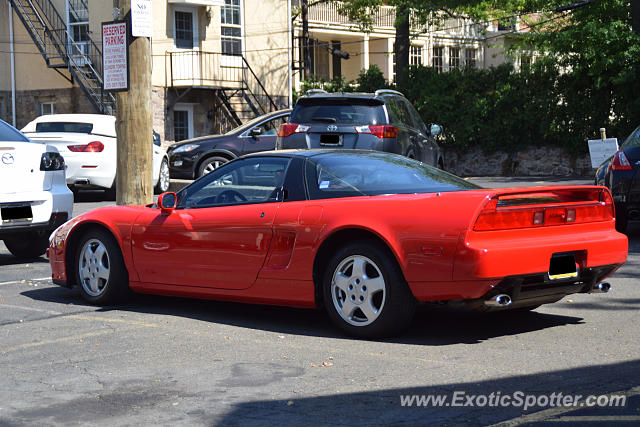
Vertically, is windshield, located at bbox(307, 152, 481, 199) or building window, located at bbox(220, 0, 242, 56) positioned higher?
building window, located at bbox(220, 0, 242, 56)

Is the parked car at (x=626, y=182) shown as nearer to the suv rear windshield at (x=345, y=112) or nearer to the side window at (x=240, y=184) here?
the suv rear windshield at (x=345, y=112)

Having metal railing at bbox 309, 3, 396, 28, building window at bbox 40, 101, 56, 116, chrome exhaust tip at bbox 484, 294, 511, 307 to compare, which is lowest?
chrome exhaust tip at bbox 484, 294, 511, 307

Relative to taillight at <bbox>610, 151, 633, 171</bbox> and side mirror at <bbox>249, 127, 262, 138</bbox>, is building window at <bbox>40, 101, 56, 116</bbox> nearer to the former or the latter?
side mirror at <bbox>249, 127, 262, 138</bbox>

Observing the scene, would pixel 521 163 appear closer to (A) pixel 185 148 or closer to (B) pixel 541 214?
(A) pixel 185 148

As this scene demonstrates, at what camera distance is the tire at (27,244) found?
438 inches

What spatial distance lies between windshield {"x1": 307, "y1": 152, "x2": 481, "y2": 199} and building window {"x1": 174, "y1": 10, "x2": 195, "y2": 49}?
27.3 metres

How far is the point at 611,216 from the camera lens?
691 cm

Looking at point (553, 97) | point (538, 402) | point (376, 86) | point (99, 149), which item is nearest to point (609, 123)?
point (553, 97)

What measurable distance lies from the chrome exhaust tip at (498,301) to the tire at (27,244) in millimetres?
6410

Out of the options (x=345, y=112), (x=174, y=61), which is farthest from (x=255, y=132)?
(x=174, y=61)

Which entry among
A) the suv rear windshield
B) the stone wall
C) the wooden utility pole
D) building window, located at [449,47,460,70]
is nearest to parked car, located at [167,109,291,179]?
the suv rear windshield

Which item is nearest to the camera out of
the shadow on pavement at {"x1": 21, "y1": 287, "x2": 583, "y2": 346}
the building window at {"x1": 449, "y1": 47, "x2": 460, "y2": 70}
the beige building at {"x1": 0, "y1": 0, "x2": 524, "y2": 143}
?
the shadow on pavement at {"x1": 21, "y1": 287, "x2": 583, "y2": 346}

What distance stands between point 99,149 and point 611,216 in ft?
40.4

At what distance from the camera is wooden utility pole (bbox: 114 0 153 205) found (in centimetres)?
1066
